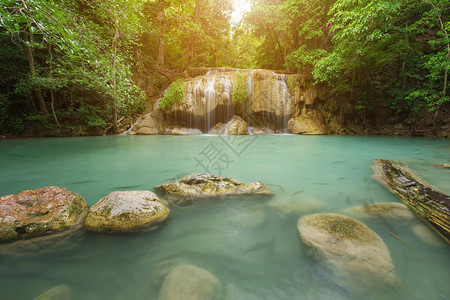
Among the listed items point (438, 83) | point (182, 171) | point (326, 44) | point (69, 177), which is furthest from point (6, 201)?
point (326, 44)

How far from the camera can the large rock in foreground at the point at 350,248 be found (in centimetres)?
119

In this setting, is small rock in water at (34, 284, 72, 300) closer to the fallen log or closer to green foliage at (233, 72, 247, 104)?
the fallen log

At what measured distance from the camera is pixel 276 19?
561 inches

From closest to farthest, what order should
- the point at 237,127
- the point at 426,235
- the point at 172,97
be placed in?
the point at 426,235, the point at 237,127, the point at 172,97

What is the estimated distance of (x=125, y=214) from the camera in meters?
1.77

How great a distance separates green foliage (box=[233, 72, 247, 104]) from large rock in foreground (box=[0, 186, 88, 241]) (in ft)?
38.6

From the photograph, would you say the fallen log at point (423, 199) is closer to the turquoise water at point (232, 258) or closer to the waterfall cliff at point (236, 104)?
the turquoise water at point (232, 258)

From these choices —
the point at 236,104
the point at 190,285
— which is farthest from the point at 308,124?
the point at 190,285

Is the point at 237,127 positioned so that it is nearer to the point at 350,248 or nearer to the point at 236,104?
the point at 236,104

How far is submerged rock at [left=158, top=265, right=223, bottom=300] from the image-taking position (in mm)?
1082

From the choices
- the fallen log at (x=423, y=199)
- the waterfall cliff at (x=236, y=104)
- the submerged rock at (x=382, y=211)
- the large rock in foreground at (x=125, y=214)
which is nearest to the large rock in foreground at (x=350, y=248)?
the submerged rock at (x=382, y=211)

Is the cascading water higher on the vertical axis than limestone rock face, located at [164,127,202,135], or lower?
higher

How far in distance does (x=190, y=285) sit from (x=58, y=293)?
78 centimetres

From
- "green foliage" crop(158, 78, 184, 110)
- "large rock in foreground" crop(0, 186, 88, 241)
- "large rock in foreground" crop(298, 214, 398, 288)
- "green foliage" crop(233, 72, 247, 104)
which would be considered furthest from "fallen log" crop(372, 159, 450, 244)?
"green foliage" crop(158, 78, 184, 110)
